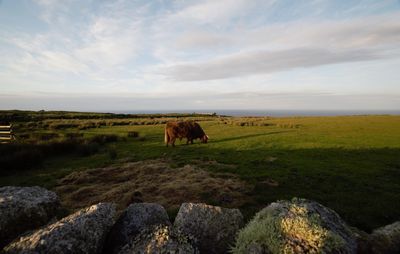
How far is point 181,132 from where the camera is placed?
27.4 m

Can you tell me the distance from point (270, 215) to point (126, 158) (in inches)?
647

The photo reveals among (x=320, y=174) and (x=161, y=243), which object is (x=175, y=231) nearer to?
(x=161, y=243)

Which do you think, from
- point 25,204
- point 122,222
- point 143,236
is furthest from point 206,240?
point 25,204

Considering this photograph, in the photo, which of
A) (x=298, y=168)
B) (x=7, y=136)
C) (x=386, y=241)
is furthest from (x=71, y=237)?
(x=7, y=136)

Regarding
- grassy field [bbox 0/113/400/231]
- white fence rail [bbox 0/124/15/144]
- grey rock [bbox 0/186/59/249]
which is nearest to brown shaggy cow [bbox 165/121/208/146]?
grassy field [bbox 0/113/400/231]

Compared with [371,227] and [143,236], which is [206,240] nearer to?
[143,236]

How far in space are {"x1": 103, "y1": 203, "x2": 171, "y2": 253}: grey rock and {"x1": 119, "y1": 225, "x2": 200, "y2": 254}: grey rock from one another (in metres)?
0.38

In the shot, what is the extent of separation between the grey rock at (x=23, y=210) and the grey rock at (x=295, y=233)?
4.04 m

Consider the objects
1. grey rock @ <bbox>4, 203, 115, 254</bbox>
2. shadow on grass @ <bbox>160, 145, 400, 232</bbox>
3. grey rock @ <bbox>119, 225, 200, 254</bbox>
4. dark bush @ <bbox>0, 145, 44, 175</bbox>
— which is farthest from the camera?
dark bush @ <bbox>0, 145, 44, 175</bbox>

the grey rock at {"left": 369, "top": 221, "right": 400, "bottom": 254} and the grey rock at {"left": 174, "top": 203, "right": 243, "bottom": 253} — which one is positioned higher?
the grey rock at {"left": 174, "top": 203, "right": 243, "bottom": 253}

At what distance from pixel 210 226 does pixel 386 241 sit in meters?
3.74

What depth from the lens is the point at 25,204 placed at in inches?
229

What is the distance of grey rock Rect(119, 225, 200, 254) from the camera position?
4852mm

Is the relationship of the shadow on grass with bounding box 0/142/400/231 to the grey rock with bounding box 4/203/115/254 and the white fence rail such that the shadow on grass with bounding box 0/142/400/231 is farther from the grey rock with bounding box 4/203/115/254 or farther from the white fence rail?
the white fence rail
